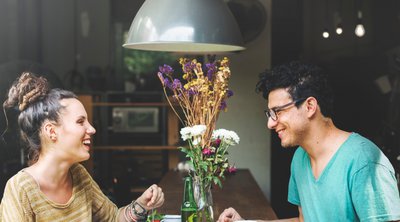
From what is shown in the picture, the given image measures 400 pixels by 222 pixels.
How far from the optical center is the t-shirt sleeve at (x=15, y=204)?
1.94m

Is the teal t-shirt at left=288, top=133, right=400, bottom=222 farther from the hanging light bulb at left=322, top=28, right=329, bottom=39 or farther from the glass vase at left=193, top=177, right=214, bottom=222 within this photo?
the hanging light bulb at left=322, top=28, right=329, bottom=39

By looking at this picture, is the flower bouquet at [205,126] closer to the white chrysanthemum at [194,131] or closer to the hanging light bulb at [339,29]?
the white chrysanthemum at [194,131]

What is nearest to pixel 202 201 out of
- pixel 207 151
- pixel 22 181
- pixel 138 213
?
pixel 207 151

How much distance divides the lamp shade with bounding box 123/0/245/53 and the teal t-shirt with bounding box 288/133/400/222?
564mm

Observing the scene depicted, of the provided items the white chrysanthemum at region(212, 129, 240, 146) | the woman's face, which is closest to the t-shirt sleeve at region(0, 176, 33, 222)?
the woman's face

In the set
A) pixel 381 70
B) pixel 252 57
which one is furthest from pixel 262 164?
pixel 381 70

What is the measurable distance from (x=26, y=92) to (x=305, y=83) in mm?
1017

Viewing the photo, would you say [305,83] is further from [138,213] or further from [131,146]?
[131,146]

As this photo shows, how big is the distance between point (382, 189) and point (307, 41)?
3197 mm

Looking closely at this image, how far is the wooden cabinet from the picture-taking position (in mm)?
5621

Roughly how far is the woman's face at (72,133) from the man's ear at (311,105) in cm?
80

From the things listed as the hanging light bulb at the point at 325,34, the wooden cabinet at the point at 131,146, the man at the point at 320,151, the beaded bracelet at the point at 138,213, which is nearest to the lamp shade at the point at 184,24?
the man at the point at 320,151

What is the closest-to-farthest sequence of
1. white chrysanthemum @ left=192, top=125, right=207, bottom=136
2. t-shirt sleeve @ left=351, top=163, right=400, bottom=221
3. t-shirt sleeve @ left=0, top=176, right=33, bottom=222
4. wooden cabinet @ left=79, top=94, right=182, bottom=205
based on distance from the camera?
t-shirt sleeve @ left=351, top=163, right=400, bottom=221 → t-shirt sleeve @ left=0, top=176, right=33, bottom=222 → white chrysanthemum @ left=192, top=125, right=207, bottom=136 → wooden cabinet @ left=79, top=94, right=182, bottom=205

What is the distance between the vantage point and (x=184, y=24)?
1991 millimetres
